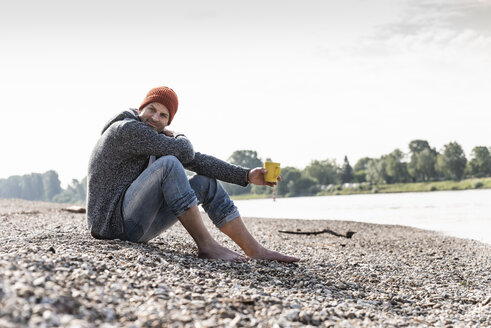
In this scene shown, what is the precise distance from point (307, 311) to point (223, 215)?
1.41 m

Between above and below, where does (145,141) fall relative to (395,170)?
below

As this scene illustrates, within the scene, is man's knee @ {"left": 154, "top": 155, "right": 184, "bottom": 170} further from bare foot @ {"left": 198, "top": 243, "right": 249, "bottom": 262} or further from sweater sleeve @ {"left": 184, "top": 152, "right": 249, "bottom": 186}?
bare foot @ {"left": 198, "top": 243, "right": 249, "bottom": 262}

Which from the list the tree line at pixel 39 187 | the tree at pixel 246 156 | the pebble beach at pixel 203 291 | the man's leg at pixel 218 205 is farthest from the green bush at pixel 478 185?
the tree line at pixel 39 187

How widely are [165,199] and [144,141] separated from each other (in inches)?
20.9

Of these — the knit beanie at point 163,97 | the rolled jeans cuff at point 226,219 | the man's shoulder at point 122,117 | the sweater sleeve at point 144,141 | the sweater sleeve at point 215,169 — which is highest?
the knit beanie at point 163,97

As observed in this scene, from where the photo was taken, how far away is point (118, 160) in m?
3.84

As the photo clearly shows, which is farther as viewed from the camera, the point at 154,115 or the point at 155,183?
the point at 154,115

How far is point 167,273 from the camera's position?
3.18m

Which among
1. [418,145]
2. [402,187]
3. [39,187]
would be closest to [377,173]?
[402,187]

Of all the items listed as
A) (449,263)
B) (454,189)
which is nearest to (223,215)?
(449,263)

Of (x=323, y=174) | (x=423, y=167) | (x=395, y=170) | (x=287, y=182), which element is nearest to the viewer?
(x=423, y=167)

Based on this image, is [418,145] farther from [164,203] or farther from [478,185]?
[164,203]

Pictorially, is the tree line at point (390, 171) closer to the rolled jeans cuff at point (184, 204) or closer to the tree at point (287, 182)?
the tree at point (287, 182)

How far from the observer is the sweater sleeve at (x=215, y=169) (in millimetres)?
4184
